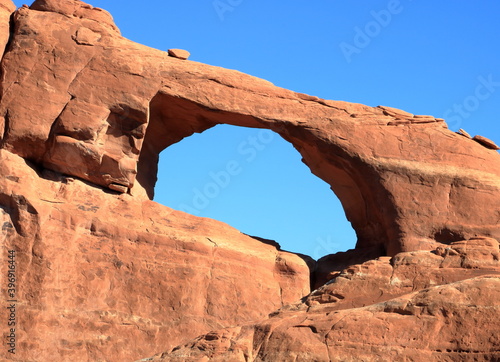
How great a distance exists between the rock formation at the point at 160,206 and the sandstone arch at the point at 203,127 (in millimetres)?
40

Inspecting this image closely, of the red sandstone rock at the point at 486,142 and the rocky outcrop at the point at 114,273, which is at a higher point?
the red sandstone rock at the point at 486,142

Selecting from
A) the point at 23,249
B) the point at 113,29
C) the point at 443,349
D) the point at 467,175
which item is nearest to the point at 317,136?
the point at 467,175

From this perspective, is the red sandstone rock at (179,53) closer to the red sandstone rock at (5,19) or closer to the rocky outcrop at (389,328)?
the red sandstone rock at (5,19)

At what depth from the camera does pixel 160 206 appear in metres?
24.5

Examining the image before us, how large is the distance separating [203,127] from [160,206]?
120 inches

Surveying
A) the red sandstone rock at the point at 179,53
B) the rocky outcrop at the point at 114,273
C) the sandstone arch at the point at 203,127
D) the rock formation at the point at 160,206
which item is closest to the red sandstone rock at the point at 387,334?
the rock formation at the point at 160,206

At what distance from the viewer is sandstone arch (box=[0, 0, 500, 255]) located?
2369 centimetres

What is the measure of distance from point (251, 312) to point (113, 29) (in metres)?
8.68

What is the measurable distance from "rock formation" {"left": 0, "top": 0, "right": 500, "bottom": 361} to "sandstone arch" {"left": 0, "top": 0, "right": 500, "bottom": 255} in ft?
0.13

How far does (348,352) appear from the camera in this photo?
16.4 meters

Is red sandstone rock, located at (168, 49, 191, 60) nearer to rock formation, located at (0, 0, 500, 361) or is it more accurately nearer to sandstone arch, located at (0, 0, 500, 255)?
rock formation, located at (0, 0, 500, 361)

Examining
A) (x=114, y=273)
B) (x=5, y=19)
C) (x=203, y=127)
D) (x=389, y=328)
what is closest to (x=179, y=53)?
(x=203, y=127)

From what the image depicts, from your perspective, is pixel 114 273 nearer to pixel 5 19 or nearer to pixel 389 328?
pixel 5 19

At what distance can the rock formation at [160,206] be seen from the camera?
2141 centimetres
